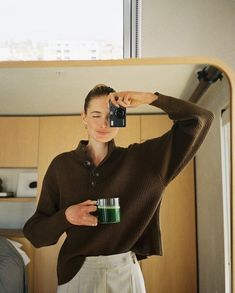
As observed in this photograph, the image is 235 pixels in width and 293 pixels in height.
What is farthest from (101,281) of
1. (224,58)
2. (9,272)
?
(224,58)

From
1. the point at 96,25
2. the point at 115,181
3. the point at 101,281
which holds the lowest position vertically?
the point at 101,281

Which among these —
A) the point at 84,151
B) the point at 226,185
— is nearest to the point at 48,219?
the point at 84,151

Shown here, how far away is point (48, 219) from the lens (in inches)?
31.0

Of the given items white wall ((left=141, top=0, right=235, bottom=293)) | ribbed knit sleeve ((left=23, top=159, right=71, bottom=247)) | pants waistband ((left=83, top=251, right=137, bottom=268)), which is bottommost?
pants waistband ((left=83, top=251, right=137, bottom=268))

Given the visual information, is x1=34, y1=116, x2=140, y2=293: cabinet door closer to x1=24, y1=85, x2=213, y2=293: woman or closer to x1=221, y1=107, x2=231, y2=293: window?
x1=24, y1=85, x2=213, y2=293: woman

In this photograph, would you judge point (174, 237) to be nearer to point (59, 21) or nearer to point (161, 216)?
point (161, 216)

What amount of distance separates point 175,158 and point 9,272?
1.72ft

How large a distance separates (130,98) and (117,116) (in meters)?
0.06

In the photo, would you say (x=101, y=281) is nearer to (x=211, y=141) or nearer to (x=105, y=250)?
(x=105, y=250)

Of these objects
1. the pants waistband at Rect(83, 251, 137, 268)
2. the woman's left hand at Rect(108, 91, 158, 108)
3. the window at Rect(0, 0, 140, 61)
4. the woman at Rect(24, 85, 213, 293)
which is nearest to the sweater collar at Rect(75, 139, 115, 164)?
the woman at Rect(24, 85, 213, 293)

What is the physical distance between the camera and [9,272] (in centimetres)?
78

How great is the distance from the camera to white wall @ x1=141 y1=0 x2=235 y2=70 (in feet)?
4.42

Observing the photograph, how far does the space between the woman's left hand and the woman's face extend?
3 cm

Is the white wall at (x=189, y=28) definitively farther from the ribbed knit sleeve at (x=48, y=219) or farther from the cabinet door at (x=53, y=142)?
the ribbed knit sleeve at (x=48, y=219)
